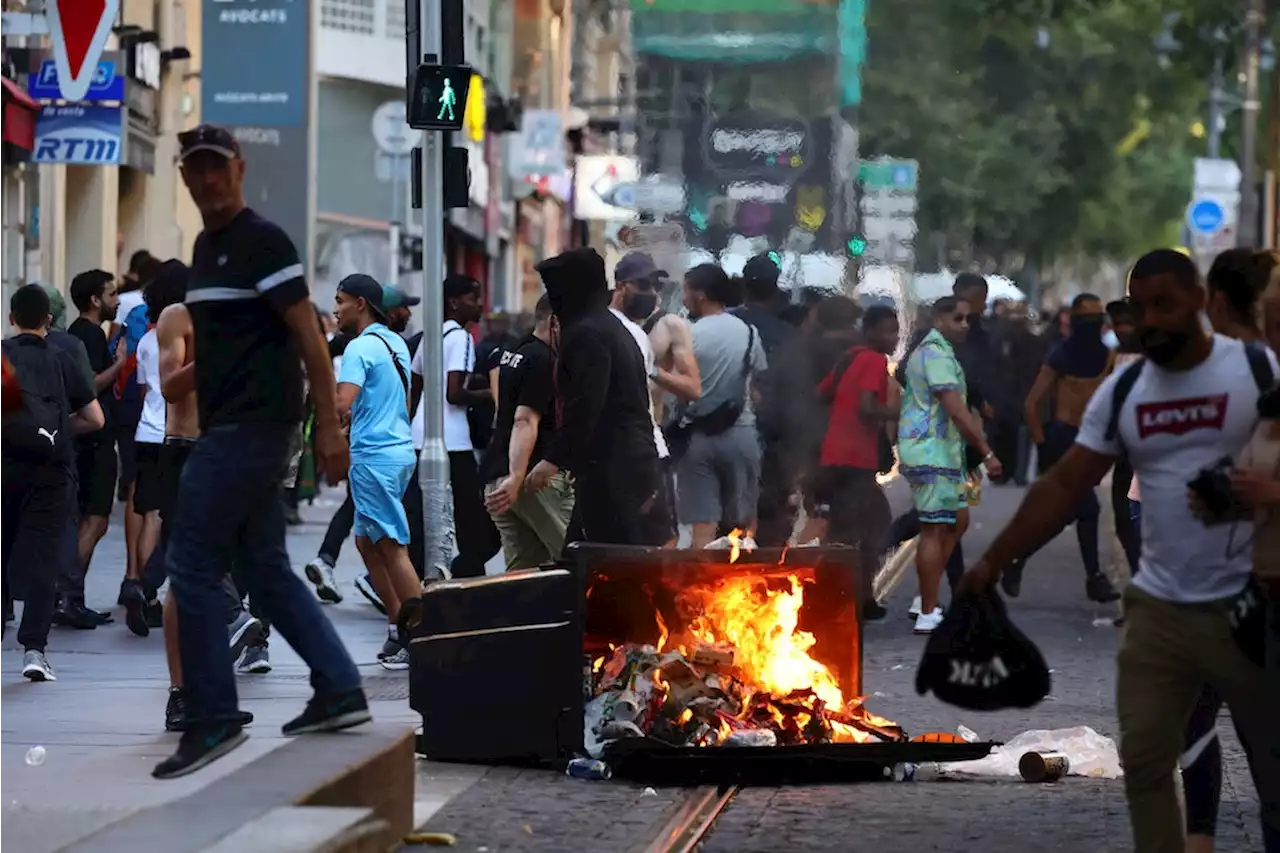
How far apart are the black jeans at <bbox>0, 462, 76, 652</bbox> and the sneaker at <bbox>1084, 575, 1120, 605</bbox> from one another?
652 cm

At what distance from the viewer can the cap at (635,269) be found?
43.1 ft

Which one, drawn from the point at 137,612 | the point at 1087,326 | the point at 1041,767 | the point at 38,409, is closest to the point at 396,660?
the point at 137,612

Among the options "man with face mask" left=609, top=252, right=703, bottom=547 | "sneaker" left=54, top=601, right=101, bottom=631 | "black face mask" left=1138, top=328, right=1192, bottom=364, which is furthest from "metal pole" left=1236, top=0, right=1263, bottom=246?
"black face mask" left=1138, top=328, right=1192, bottom=364

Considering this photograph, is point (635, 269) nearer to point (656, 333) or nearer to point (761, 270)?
point (656, 333)

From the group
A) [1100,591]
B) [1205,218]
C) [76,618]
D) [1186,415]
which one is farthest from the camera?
[1205,218]

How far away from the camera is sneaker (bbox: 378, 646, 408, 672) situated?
40.7 feet

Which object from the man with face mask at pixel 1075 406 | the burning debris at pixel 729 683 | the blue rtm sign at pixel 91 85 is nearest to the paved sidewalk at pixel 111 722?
the burning debris at pixel 729 683

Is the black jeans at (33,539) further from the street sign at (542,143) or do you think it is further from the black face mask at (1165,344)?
the street sign at (542,143)

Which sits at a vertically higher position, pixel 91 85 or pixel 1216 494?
pixel 91 85

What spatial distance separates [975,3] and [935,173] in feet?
9.56

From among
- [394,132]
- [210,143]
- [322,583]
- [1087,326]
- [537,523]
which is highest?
[394,132]

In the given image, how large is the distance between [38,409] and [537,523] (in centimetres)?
223

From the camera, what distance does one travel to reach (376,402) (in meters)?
12.4

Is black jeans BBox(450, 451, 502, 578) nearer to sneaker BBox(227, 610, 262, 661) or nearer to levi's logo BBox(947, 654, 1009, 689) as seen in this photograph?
sneaker BBox(227, 610, 262, 661)
